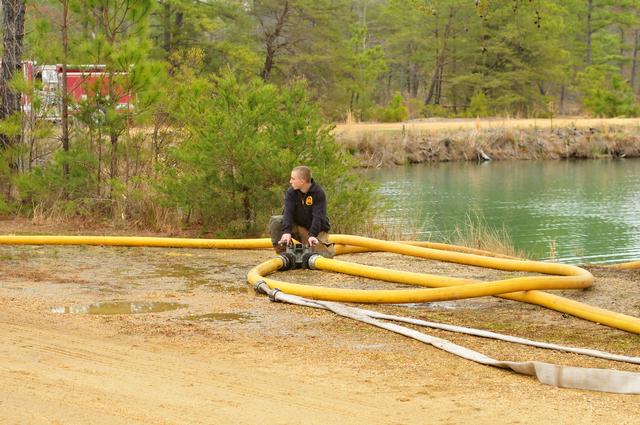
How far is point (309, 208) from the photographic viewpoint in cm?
1017

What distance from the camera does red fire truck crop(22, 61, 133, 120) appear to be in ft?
48.4

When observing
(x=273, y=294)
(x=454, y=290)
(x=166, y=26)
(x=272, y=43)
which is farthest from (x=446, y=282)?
(x=272, y=43)

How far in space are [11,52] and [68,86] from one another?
1.04 m

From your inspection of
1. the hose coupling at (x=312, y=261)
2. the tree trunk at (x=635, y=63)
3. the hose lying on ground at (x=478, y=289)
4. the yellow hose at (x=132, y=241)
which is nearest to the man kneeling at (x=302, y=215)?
the hose coupling at (x=312, y=261)

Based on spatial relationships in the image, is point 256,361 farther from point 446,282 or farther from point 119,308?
point 446,282

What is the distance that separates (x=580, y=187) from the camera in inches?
1160

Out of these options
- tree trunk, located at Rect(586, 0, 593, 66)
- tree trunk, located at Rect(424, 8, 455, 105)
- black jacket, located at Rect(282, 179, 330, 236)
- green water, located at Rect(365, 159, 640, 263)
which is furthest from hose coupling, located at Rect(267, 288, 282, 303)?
tree trunk, located at Rect(586, 0, 593, 66)

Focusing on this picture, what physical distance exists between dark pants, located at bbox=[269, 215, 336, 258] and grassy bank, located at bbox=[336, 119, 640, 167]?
27.3 meters

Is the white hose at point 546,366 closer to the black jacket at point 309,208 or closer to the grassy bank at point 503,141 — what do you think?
the black jacket at point 309,208

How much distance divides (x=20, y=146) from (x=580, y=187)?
1883cm

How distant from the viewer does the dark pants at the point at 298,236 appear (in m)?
10.4

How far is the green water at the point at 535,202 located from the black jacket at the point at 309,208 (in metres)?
6.98

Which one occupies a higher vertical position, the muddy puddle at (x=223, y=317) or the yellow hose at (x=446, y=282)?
the yellow hose at (x=446, y=282)

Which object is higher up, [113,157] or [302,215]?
[113,157]
